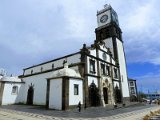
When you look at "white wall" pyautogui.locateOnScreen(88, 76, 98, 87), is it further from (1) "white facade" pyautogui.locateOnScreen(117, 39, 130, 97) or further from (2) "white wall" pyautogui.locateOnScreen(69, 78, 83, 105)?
(1) "white facade" pyautogui.locateOnScreen(117, 39, 130, 97)

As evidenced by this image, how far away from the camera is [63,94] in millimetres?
21562

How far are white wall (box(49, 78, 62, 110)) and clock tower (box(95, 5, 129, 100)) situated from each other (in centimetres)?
1989

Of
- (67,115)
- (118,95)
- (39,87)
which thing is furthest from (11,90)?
(118,95)

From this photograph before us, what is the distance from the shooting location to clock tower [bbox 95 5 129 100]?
38531 millimetres

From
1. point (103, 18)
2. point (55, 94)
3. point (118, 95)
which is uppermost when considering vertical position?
point (103, 18)

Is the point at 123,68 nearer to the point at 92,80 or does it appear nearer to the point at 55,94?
the point at 92,80

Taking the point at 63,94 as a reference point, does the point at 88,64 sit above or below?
above

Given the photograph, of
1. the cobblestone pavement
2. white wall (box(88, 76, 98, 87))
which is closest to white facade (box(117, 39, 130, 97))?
white wall (box(88, 76, 98, 87))

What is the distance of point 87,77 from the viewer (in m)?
25.7

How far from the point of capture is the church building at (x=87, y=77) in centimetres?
2273

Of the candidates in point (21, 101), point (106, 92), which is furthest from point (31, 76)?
point (106, 92)

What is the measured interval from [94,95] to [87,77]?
3716mm

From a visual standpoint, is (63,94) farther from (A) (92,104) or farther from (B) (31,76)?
(B) (31,76)

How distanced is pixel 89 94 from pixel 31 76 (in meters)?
14.7
